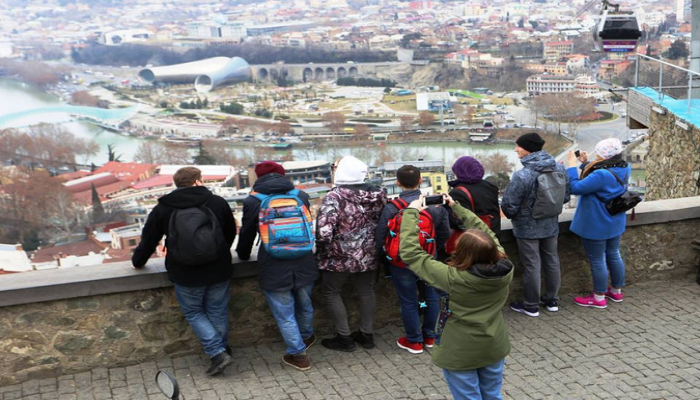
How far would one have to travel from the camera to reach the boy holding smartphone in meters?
3.50

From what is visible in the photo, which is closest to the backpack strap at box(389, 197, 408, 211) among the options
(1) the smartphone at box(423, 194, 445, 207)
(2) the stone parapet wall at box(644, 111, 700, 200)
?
(1) the smartphone at box(423, 194, 445, 207)

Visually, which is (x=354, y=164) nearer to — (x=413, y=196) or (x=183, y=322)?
(x=413, y=196)

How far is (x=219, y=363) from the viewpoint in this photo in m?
3.52

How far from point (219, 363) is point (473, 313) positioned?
1.37 metres

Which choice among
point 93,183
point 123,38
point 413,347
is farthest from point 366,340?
point 123,38

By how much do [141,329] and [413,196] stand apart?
4.83ft

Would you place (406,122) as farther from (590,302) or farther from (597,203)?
(597,203)

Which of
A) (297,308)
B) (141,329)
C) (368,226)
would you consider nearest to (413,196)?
(368,226)

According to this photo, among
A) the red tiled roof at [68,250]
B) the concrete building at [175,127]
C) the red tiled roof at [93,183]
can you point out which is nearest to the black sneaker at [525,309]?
the red tiled roof at [68,250]

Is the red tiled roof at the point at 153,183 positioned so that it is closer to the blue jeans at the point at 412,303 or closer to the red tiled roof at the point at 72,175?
the red tiled roof at the point at 72,175

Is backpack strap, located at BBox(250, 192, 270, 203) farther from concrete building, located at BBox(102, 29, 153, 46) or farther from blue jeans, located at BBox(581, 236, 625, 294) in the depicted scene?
concrete building, located at BBox(102, 29, 153, 46)

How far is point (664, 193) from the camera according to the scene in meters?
8.32

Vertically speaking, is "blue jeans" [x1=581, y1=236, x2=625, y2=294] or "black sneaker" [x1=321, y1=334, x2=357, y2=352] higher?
"blue jeans" [x1=581, y1=236, x2=625, y2=294]

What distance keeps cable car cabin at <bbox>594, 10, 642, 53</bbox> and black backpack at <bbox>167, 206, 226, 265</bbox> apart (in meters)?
6.76
